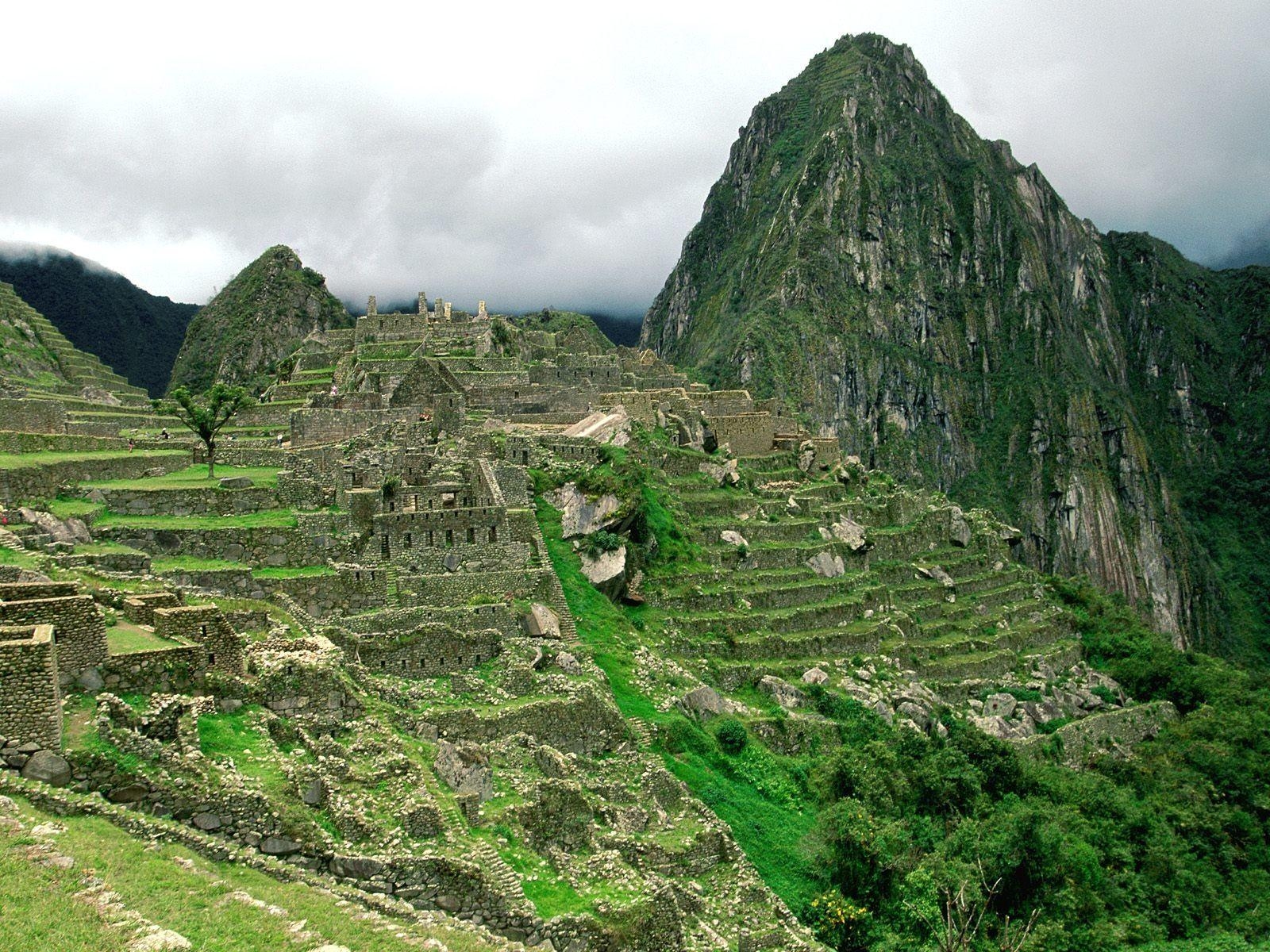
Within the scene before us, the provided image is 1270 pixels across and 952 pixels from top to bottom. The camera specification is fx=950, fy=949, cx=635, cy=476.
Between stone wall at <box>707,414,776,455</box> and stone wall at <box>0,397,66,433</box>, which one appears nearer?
stone wall at <box>0,397,66,433</box>

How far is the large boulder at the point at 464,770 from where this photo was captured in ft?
52.2

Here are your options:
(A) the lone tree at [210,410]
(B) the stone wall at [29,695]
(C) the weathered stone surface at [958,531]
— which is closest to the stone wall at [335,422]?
(A) the lone tree at [210,410]

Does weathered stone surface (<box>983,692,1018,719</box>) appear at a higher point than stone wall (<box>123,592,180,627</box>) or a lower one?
lower

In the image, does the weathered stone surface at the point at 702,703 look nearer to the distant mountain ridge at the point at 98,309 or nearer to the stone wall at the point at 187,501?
the stone wall at the point at 187,501

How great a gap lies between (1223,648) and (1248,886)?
6904 inches

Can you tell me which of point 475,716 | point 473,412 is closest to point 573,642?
point 475,716

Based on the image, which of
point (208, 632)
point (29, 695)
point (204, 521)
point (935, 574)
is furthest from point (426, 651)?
point (935, 574)

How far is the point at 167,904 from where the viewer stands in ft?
31.1

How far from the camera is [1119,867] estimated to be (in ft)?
111

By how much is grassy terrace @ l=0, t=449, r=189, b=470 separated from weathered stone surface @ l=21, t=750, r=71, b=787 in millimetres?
13007

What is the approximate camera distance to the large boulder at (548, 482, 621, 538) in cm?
2980

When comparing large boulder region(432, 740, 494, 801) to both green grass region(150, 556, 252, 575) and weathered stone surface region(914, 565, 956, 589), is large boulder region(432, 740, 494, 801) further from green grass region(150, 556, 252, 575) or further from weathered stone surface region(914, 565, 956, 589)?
weathered stone surface region(914, 565, 956, 589)

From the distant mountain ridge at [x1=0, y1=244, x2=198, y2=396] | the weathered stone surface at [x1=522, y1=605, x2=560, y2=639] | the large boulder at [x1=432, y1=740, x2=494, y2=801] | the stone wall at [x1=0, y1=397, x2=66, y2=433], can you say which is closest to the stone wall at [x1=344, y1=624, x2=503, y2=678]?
the weathered stone surface at [x1=522, y1=605, x2=560, y2=639]

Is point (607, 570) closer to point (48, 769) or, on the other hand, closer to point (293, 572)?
point (293, 572)
